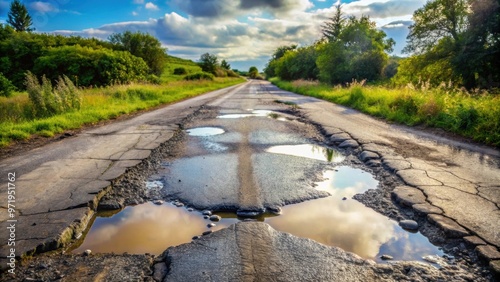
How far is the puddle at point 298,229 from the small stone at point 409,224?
8 cm

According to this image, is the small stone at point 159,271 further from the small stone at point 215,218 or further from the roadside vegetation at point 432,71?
the roadside vegetation at point 432,71

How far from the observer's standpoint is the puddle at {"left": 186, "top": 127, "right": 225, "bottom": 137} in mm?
8328

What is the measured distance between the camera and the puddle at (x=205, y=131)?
27.3 ft

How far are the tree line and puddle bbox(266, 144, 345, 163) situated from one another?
8.29 m

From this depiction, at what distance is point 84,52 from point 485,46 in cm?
3216

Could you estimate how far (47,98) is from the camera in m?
10.5

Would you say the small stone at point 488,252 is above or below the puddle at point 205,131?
above

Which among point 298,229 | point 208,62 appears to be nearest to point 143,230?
point 298,229

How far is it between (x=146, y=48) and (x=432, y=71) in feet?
124

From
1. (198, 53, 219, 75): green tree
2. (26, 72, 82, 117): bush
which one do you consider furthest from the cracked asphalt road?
(198, 53, 219, 75): green tree

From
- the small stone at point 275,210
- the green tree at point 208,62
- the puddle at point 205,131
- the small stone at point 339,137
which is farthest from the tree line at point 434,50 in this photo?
the green tree at point 208,62

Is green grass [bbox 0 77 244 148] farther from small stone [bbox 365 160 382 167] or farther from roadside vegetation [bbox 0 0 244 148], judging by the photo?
small stone [bbox 365 160 382 167]

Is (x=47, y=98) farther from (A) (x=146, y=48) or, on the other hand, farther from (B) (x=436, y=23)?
(A) (x=146, y=48)

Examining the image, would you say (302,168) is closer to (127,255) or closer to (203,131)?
(127,255)
